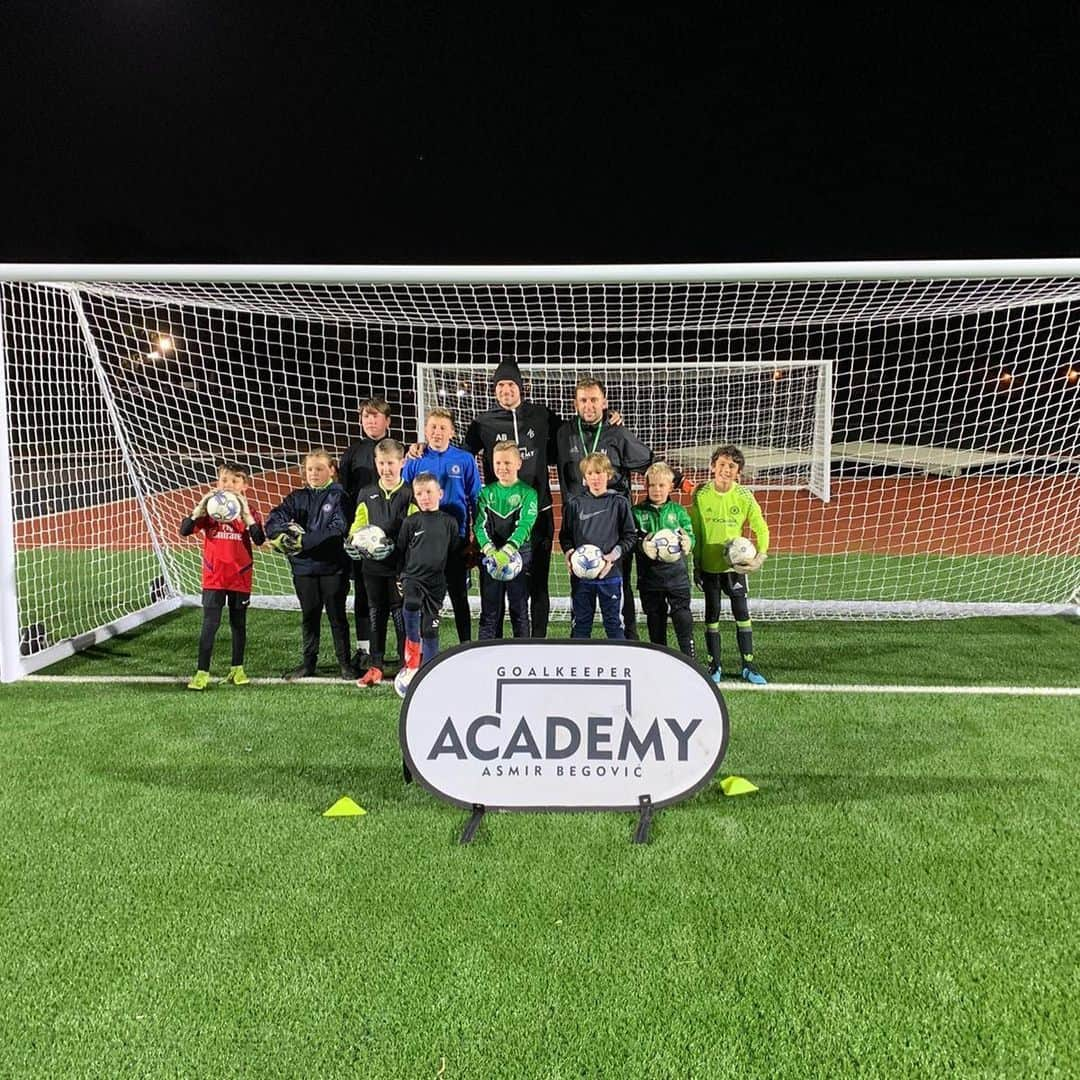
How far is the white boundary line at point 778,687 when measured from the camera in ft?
14.8

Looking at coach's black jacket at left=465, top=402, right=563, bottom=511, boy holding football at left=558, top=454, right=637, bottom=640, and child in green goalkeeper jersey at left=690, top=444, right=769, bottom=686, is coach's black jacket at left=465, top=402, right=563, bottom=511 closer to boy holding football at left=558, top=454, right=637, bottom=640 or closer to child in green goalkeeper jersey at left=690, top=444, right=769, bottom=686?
boy holding football at left=558, top=454, right=637, bottom=640

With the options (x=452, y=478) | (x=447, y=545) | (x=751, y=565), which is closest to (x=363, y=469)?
(x=452, y=478)

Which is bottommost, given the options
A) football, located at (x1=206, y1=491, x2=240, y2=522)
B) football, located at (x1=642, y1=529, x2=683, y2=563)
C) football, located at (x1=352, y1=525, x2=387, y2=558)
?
football, located at (x1=642, y1=529, x2=683, y2=563)

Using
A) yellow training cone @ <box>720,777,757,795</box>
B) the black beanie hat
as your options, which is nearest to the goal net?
the black beanie hat

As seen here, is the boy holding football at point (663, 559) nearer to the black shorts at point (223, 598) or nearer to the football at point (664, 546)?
the football at point (664, 546)

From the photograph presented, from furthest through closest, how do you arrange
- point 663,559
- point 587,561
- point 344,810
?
point 663,559, point 587,561, point 344,810

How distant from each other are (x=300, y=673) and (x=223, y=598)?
69 centimetres

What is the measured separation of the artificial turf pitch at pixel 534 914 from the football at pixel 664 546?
100cm

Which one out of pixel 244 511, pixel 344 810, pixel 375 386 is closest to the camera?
pixel 344 810

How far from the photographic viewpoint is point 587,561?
13.4 ft

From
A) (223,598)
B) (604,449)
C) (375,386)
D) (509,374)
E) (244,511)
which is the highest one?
(509,374)

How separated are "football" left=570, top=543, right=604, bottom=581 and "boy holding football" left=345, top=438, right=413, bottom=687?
3.29 ft

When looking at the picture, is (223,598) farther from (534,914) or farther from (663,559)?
(534,914)

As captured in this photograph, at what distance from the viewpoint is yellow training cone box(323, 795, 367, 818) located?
3.07 meters
